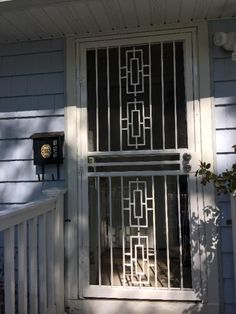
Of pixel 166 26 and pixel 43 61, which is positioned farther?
pixel 43 61

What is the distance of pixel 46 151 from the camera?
3.03 metres

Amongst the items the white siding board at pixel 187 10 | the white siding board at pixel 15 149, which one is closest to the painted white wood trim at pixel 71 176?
the white siding board at pixel 15 149

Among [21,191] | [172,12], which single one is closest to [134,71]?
[172,12]

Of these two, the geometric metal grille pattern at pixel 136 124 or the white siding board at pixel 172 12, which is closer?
the white siding board at pixel 172 12

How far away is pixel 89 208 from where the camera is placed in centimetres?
304

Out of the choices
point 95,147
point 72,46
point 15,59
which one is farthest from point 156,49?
point 15,59

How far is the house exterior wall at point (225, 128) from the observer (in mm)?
2801

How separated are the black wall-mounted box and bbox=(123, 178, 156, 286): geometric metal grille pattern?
623mm

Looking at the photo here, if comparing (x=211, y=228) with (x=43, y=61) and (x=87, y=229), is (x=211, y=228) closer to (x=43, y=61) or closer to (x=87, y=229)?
(x=87, y=229)

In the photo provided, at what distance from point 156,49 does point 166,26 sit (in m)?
0.19

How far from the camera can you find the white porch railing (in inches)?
81.2

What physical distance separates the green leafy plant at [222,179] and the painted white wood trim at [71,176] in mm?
1017

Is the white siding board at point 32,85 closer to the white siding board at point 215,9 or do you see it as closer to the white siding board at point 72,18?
the white siding board at point 72,18

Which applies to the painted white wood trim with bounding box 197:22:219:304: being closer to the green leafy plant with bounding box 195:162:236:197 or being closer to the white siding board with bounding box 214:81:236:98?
the white siding board with bounding box 214:81:236:98
